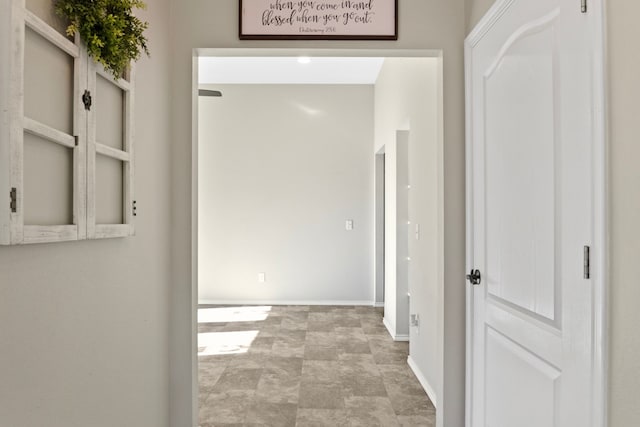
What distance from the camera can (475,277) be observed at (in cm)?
207

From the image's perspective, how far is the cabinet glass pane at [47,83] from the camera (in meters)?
1.13

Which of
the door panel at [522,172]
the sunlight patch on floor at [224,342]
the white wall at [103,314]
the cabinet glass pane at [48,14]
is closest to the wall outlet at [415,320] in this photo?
the sunlight patch on floor at [224,342]

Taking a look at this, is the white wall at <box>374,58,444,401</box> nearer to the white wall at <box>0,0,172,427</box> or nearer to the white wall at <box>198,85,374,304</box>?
the white wall at <box>0,0,172,427</box>

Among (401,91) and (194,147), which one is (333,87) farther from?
(194,147)

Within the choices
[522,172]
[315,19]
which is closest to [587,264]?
[522,172]

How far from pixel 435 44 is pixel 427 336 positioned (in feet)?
6.26

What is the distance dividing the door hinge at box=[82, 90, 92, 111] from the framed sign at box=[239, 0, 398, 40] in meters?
1.07

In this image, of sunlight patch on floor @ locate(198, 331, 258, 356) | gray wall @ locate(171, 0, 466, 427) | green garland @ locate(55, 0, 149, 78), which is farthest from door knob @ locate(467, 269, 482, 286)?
sunlight patch on floor @ locate(198, 331, 258, 356)

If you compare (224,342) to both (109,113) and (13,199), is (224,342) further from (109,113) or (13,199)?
(13,199)

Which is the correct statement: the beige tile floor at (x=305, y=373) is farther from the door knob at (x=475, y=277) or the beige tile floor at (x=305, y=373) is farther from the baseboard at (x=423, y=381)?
the door knob at (x=475, y=277)

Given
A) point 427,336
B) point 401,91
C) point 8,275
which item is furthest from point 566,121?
point 401,91

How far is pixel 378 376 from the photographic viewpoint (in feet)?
11.3

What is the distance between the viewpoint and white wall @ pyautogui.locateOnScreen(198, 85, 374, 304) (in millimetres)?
6035

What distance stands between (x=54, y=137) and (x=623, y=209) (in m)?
1.40
